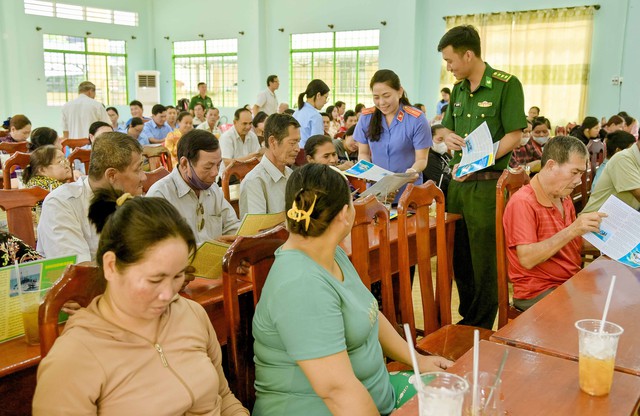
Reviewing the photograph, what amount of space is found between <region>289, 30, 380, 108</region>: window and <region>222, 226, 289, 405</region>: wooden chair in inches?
374

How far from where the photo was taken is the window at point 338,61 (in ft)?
35.0

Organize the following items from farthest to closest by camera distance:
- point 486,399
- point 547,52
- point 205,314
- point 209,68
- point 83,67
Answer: point 209,68
point 83,67
point 547,52
point 205,314
point 486,399

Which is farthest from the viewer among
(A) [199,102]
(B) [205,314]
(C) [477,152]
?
(A) [199,102]

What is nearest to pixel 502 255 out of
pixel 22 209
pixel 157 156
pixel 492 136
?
pixel 492 136

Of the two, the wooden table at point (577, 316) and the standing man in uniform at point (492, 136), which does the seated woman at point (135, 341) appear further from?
Result: the standing man in uniform at point (492, 136)

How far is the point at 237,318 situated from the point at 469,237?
69.9 inches

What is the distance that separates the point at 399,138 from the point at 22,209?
1994mm

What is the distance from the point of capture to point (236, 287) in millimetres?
1393

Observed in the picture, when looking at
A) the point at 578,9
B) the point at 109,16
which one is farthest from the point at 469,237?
the point at 109,16

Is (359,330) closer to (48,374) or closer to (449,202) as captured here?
(48,374)

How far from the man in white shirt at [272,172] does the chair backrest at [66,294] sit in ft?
5.10

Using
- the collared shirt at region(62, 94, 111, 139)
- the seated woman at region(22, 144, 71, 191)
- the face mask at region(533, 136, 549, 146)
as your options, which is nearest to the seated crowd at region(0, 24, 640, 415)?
the seated woman at region(22, 144, 71, 191)

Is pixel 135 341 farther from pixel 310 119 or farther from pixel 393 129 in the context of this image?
pixel 310 119

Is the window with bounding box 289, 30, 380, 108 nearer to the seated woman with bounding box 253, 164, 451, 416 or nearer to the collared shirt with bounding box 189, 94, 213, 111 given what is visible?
the collared shirt with bounding box 189, 94, 213, 111
